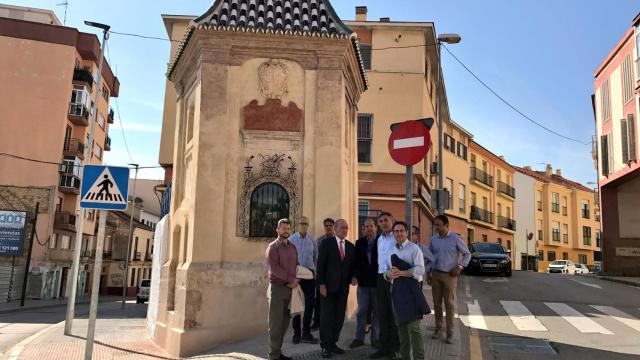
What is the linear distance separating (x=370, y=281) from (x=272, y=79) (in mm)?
4124

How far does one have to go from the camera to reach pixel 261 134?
9.88 m

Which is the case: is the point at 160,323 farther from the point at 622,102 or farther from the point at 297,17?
the point at 622,102

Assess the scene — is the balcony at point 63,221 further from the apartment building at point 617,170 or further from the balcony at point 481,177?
the apartment building at point 617,170

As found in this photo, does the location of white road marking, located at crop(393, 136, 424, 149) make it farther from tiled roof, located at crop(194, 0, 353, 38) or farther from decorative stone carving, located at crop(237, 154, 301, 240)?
tiled roof, located at crop(194, 0, 353, 38)

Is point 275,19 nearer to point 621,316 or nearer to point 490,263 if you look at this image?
point 621,316

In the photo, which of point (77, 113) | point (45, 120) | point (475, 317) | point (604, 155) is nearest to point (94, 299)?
point (475, 317)

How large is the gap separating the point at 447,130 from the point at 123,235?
3629 cm

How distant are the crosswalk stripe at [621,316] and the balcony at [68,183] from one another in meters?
38.1

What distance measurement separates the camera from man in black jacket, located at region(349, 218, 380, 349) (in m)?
7.78

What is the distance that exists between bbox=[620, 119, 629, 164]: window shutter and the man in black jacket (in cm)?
2064

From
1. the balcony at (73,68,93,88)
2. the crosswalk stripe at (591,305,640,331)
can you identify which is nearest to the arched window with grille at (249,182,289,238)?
the crosswalk stripe at (591,305,640,331)

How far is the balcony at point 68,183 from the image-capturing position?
41750 mm

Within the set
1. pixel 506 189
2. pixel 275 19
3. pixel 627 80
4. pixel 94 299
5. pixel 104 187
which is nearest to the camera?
pixel 94 299

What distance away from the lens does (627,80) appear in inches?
968
